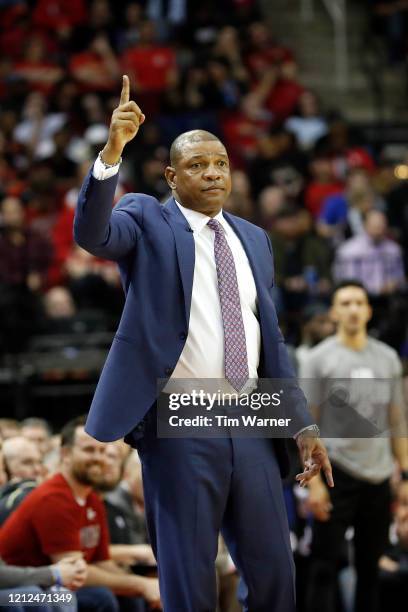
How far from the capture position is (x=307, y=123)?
→ 509 inches

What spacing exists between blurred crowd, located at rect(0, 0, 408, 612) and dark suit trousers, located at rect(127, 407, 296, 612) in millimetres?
1327

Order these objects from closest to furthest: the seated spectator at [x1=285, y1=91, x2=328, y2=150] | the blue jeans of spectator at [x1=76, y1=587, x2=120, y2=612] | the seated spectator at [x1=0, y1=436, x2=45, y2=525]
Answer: the blue jeans of spectator at [x1=76, y1=587, x2=120, y2=612]
the seated spectator at [x1=0, y1=436, x2=45, y2=525]
the seated spectator at [x1=285, y1=91, x2=328, y2=150]

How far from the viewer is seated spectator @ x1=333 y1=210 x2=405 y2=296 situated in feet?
33.1

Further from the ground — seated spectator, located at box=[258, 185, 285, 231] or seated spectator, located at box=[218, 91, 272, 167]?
seated spectator, located at box=[218, 91, 272, 167]

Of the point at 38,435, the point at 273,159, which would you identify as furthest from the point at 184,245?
the point at 273,159

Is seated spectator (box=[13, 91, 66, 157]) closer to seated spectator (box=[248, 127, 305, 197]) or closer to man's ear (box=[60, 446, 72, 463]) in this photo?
seated spectator (box=[248, 127, 305, 197])

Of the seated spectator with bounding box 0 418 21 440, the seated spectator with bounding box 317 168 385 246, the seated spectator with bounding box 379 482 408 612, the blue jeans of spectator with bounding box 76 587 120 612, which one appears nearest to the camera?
the blue jeans of spectator with bounding box 76 587 120 612

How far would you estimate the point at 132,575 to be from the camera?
5.80 metres

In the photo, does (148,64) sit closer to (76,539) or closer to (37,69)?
(37,69)

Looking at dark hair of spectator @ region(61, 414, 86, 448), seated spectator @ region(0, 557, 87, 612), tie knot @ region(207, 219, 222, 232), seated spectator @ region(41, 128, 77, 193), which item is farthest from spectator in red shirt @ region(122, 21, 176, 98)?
tie knot @ region(207, 219, 222, 232)

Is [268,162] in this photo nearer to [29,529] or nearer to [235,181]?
[235,181]

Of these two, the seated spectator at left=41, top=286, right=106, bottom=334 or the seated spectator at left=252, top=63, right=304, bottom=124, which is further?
the seated spectator at left=252, top=63, right=304, bottom=124

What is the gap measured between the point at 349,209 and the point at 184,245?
6979mm

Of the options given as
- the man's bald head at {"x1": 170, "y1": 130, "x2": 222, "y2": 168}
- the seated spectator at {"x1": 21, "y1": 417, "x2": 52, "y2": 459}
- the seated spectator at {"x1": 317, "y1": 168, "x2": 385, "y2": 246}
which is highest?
the seated spectator at {"x1": 317, "y1": 168, "x2": 385, "y2": 246}
